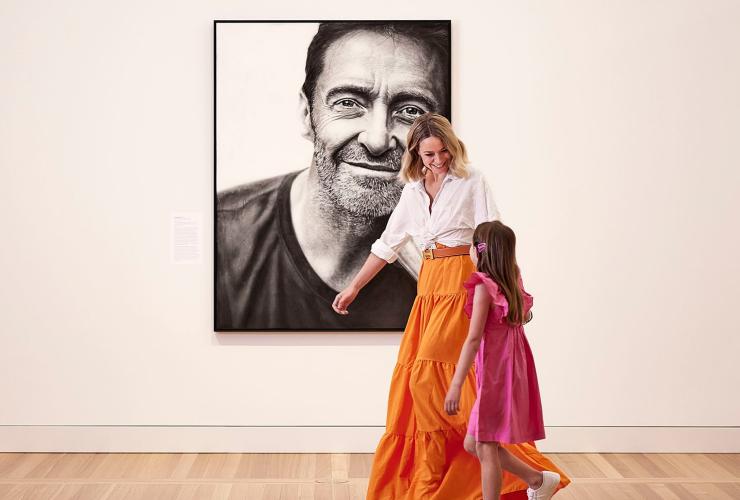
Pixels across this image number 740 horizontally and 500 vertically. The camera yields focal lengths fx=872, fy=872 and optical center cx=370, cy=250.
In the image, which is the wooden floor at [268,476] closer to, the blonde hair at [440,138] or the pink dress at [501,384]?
the pink dress at [501,384]

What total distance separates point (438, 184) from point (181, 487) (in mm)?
1702

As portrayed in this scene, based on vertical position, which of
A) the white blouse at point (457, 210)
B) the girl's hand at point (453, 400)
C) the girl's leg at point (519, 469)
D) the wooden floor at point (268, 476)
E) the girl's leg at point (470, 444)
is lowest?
the wooden floor at point (268, 476)

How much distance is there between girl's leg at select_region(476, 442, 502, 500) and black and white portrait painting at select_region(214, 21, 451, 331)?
Result: 1.44 m

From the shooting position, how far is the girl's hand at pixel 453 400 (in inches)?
112

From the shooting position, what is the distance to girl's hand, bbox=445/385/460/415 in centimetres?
285

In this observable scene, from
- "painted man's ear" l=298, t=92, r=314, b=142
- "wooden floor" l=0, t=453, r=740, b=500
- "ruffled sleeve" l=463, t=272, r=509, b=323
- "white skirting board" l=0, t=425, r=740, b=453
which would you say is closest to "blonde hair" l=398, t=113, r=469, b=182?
"ruffled sleeve" l=463, t=272, r=509, b=323

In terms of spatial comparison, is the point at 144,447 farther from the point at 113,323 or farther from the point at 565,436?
the point at 565,436

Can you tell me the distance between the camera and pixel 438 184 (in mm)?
3312

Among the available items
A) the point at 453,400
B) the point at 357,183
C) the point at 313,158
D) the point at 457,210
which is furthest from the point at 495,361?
the point at 313,158

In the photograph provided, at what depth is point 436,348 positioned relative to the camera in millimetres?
3154

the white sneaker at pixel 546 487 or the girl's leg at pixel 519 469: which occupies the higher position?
the girl's leg at pixel 519 469

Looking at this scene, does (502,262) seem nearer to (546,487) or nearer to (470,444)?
(470,444)

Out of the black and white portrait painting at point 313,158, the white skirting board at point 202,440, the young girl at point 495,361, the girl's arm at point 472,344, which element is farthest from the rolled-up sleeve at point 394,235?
the white skirting board at point 202,440

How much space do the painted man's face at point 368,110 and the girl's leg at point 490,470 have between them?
165 cm
